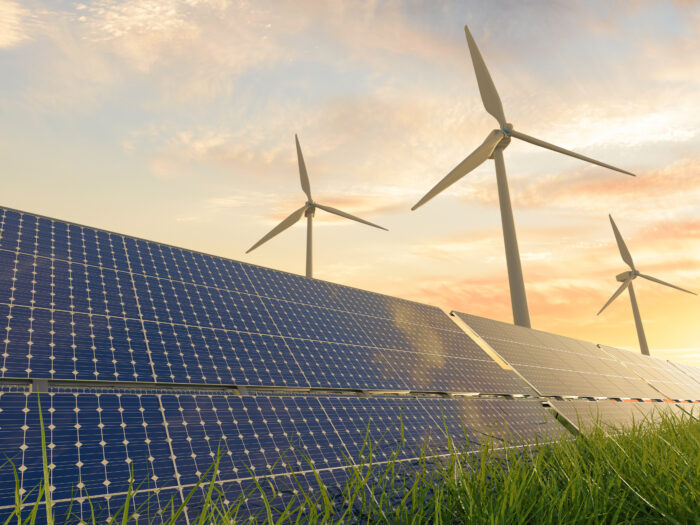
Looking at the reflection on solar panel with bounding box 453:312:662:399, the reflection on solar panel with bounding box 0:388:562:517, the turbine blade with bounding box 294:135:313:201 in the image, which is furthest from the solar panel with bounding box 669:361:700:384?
the reflection on solar panel with bounding box 0:388:562:517

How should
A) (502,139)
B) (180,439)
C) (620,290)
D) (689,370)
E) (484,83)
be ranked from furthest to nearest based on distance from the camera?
1. (620,290)
2. (689,370)
3. (484,83)
4. (502,139)
5. (180,439)

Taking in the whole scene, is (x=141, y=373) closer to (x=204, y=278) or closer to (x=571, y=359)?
(x=204, y=278)

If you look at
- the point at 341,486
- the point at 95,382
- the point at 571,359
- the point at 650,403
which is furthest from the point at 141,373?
the point at 650,403

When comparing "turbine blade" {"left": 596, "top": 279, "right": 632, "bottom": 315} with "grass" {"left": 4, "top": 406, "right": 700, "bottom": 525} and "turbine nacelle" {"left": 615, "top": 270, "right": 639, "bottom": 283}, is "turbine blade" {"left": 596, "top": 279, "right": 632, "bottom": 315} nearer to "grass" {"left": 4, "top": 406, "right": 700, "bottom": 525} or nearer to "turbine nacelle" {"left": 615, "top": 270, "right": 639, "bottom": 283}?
"turbine nacelle" {"left": 615, "top": 270, "right": 639, "bottom": 283}

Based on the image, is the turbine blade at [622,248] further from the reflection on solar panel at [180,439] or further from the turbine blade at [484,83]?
the reflection on solar panel at [180,439]

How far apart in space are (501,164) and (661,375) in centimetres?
1540

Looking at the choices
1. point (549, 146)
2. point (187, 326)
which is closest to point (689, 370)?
point (549, 146)

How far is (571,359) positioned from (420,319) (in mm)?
9120

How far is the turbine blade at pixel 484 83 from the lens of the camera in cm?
3434

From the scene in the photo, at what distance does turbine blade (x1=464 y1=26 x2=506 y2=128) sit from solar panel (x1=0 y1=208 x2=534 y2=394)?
76.4ft

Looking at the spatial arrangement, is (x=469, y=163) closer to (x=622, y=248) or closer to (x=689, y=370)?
(x=689, y=370)

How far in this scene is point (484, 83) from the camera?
116 feet

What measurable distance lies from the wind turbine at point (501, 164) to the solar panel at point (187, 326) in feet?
44.3

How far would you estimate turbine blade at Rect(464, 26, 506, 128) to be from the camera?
34.3 meters
